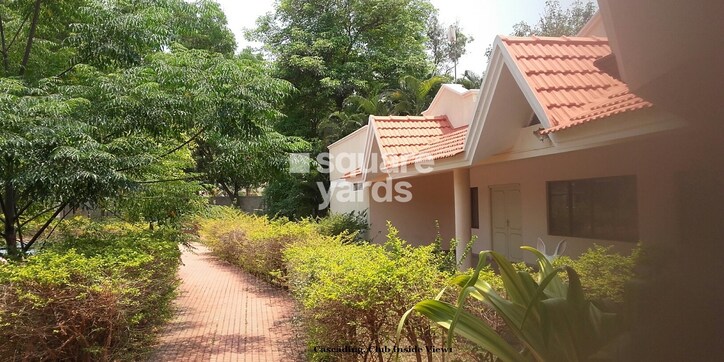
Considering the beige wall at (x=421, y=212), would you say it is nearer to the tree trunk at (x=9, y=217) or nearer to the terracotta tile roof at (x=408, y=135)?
the terracotta tile roof at (x=408, y=135)

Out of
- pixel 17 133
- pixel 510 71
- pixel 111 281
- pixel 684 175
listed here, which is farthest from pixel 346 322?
pixel 17 133

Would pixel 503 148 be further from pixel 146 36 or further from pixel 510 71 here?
pixel 146 36

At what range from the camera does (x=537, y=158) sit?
8.99 metres

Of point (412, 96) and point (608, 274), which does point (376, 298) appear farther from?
point (412, 96)

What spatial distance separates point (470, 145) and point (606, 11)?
301 inches

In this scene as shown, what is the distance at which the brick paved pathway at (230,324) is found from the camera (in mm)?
6590

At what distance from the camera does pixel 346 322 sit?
4.76m

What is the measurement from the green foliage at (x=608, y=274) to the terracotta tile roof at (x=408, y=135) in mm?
10584

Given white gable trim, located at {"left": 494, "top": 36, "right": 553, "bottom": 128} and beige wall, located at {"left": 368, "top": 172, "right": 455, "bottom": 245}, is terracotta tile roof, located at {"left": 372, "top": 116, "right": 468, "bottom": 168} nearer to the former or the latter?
beige wall, located at {"left": 368, "top": 172, "right": 455, "bottom": 245}

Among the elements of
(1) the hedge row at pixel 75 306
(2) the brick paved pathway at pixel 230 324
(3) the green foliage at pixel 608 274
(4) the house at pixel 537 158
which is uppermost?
(4) the house at pixel 537 158

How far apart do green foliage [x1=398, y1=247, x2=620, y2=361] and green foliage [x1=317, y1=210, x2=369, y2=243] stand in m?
12.7

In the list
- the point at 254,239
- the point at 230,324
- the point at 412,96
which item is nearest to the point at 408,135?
the point at 254,239

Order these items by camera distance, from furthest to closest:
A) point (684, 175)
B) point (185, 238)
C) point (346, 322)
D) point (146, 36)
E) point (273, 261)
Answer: point (273, 261)
point (185, 238)
point (146, 36)
point (346, 322)
point (684, 175)

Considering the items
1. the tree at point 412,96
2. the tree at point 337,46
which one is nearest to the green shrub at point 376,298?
the tree at point 412,96
